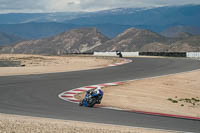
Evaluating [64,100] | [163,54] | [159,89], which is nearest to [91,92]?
[64,100]

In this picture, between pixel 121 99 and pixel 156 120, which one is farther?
pixel 121 99

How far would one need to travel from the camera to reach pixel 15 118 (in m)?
12.0

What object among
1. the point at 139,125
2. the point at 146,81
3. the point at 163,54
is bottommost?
the point at 163,54

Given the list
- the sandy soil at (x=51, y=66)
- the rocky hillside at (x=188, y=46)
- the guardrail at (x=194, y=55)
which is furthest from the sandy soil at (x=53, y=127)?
the rocky hillside at (x=188, y=46)

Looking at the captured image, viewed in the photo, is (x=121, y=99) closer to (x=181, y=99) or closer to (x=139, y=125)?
(x=181, y=99)

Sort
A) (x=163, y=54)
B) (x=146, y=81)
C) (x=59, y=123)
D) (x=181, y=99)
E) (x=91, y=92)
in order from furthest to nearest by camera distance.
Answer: (x=163, y=54) < (x=146, y=81) < (x=181, y=99) < (x=91, y=92) < (x=59, y=123)

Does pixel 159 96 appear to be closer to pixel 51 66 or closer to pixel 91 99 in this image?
pixel 91 99

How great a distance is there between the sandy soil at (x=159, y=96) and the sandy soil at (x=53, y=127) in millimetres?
3751

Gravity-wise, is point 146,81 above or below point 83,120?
below

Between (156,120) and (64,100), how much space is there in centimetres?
507

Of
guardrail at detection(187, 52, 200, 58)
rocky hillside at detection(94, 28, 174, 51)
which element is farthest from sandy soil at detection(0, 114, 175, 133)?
rocky hillside at detection(94, 28, 174, 51)

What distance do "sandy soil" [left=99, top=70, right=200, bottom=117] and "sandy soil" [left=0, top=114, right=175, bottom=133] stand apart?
12.3 ft

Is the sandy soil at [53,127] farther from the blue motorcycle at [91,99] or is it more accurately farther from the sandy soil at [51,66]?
the sandy soil at [51,66]

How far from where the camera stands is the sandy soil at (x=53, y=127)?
33.4 ft
